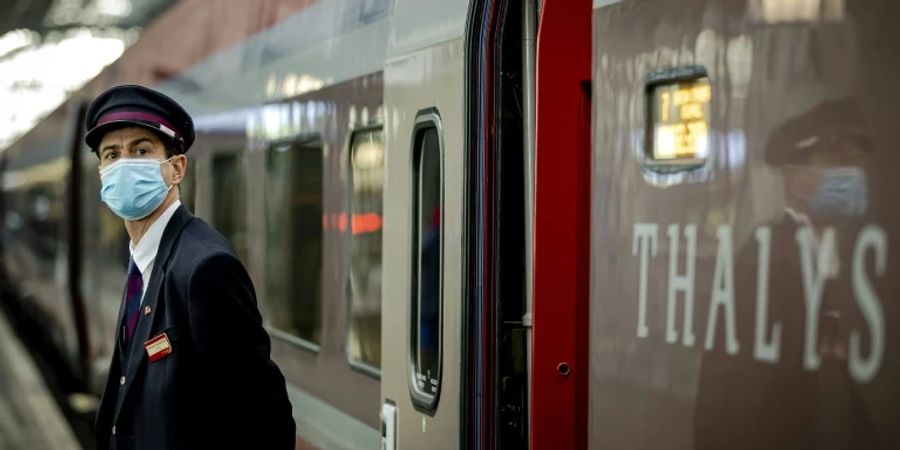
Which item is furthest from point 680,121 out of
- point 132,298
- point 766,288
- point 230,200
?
point 230,200

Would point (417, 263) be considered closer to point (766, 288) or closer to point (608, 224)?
point (608, 224)

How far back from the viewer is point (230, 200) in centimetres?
695

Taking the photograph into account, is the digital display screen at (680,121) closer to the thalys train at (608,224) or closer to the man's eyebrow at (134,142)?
the thalys train at (608,224)

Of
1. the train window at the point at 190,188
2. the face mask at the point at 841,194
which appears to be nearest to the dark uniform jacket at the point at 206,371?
the face mask at the point at 841,194

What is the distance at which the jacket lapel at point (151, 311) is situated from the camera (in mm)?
3068

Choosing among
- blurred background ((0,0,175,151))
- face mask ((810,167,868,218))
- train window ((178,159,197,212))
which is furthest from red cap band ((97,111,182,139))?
blurred background ((0,0,175,151))

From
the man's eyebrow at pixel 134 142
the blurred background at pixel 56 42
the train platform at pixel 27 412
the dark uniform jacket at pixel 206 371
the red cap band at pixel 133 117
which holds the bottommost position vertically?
the train platform at pixel 27 412

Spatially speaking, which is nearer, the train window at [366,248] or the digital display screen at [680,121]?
the digital display screen at [680,121]

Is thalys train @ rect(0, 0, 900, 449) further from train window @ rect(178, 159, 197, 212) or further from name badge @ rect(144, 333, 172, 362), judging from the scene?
train window @ rect(178, 159, 197, 212)

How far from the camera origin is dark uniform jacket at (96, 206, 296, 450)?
2.95 metres

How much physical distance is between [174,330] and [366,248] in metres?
1.94

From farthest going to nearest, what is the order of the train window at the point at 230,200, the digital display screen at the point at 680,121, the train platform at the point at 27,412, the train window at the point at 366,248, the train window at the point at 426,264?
1. the train platform at the point at 27,412
2. the train window at the point at 230,200
3. the train window at the point at 366,248
4. the train window at the point at 426,264
5. the digital display screen at the point at 680,121

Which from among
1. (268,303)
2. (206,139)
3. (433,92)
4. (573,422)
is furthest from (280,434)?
(206,139)

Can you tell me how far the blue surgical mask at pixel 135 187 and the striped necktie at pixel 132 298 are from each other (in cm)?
14
